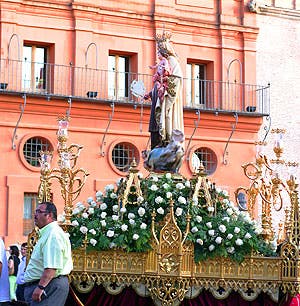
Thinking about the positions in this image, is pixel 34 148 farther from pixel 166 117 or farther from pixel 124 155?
pixel 166 117

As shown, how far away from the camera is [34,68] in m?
29.1

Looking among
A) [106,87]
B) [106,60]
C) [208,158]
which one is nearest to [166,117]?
[106,87]

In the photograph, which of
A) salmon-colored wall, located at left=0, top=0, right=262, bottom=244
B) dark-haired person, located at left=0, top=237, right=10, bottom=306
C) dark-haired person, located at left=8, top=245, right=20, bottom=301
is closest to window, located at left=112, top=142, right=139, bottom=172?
salmon-colored wall, located at left=0, top=0, right=262, bottom=244

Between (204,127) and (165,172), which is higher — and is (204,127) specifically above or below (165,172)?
above

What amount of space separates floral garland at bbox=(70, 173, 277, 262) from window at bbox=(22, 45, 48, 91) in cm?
1544

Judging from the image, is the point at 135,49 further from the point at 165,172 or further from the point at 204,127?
the point at 165,172

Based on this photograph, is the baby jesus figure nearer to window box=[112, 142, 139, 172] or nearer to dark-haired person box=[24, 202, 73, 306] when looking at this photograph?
dark-haired person box=[24, 202, 73, 306]

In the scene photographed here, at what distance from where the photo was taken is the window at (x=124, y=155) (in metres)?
29.3

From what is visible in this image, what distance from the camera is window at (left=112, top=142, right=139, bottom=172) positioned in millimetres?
29328

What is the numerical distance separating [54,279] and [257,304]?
149 inches

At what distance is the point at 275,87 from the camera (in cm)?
3216

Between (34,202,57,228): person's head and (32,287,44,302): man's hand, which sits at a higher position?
(34,202,57,228): person's head

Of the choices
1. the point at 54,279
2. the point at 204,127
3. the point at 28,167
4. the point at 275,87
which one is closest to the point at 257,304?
the point at 54,279

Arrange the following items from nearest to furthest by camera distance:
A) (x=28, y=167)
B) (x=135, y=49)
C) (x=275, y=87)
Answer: (x=28, y=167), (x=135, y=49), (x=275, y=87)
